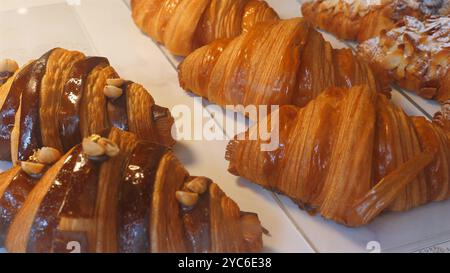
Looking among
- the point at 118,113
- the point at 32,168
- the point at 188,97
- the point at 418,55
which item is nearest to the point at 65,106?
the point at 118,113

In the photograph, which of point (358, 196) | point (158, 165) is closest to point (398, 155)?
point (358, 196)

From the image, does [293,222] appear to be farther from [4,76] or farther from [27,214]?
[4,76]

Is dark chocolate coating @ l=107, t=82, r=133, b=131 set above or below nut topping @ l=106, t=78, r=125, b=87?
below

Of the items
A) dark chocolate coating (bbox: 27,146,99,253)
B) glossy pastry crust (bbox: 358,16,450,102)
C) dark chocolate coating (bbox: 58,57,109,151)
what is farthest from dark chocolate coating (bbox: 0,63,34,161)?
glossy pastry crust (bbox: 358,16,450,102)

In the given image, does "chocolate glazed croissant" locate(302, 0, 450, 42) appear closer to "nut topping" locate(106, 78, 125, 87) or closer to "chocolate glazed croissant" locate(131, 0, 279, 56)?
"chocolate glazed croissant" locate(131, 0, 279, 56)

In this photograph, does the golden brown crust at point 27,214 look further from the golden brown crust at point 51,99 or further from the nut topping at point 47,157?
the golden brown crust at point 51,99
